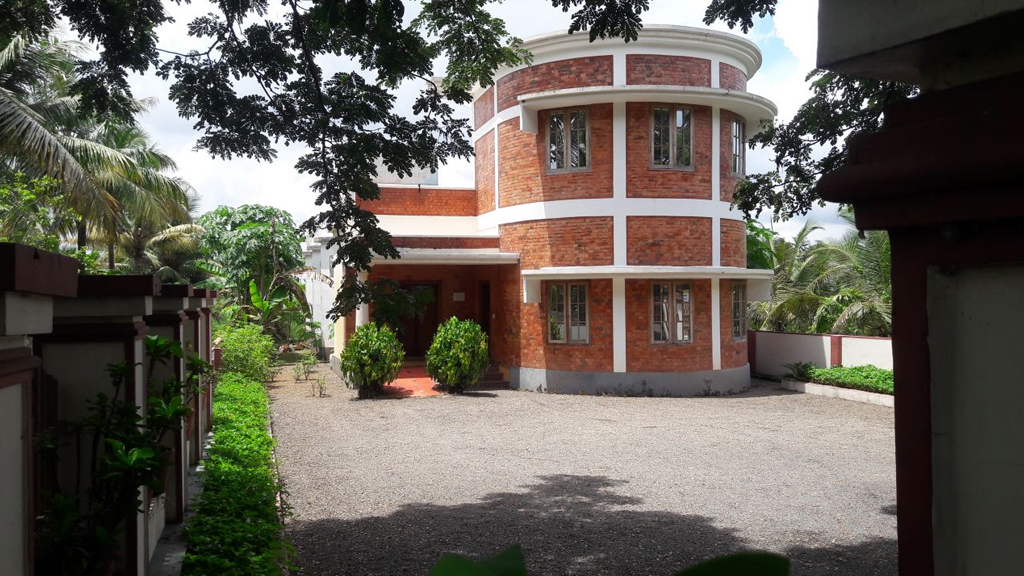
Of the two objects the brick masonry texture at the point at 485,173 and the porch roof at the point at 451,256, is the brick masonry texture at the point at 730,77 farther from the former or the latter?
the porch roof at the point at 451,256

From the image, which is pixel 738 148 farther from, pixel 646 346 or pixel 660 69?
pixel 646 346

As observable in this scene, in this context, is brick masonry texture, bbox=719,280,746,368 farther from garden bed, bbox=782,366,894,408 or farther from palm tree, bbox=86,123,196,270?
palm tree, bbox=86,123,196,270

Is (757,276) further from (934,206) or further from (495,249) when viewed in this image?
(934,206)

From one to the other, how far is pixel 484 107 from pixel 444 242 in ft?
11.9

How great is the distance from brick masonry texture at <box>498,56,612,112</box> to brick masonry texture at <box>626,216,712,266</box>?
2982 millimetres

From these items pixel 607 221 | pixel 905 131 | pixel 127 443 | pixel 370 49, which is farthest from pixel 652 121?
pixel 905 131

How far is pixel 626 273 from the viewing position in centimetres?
1510

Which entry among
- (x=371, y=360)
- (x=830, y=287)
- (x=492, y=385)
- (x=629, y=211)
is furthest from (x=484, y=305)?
(x=830, y=287)

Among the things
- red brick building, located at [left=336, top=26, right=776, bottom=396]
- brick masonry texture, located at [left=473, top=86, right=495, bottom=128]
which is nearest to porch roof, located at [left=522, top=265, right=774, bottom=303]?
red brick building, located at [left=336, top=26, right=776, bottom=396]

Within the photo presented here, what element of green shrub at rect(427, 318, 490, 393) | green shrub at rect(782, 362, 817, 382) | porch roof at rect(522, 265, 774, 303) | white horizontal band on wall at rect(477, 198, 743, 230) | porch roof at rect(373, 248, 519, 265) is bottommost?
green shrub at rect(782, 362, 817, 382)

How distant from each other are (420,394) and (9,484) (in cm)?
1333

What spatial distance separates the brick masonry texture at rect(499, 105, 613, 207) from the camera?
15547mm

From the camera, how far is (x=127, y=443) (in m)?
3.86

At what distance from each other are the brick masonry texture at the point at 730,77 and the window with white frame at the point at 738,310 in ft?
14.1
